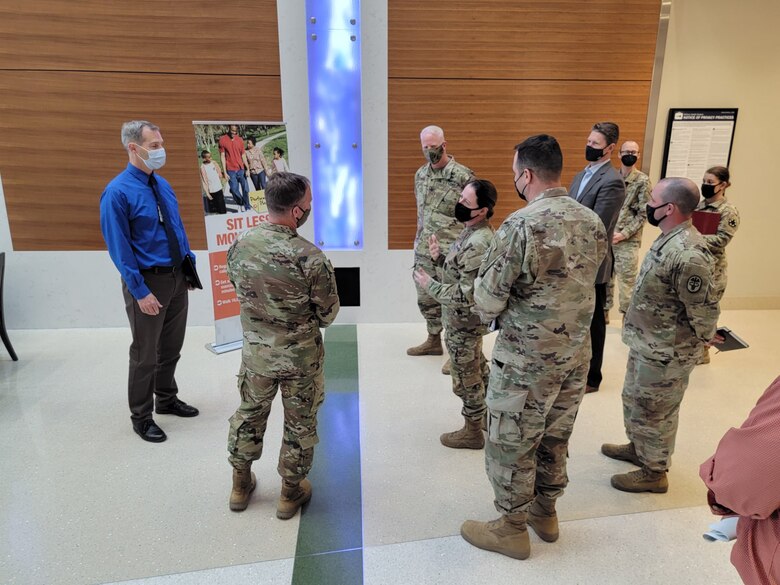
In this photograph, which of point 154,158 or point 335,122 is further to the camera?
point 335,122

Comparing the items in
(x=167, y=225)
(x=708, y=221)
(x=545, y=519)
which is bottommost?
(x=545, y=519)

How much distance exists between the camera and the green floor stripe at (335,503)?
2.12 meters

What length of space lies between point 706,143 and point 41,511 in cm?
607

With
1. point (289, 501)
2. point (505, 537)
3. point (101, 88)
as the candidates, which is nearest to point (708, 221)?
point (505, 537)

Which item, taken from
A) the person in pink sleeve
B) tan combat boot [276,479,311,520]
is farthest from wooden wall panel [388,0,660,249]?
the person in pink sleeve

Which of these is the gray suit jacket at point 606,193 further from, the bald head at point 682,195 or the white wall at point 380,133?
the white wall at point 380,133

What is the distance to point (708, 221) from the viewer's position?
3945mm

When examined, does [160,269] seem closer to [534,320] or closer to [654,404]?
[534,320]

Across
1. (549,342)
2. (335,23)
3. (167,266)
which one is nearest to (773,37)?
(335,23)

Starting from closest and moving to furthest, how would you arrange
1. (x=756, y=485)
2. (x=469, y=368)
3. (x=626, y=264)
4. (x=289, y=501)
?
(x=756, y=485) < (x=289, y=501) < (x=469, y=368) < (x=626, y=264)

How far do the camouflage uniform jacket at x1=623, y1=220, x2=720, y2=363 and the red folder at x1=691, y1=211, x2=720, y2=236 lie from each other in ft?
6.31

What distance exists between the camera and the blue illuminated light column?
451 centimetres

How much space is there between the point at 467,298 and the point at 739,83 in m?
4.45

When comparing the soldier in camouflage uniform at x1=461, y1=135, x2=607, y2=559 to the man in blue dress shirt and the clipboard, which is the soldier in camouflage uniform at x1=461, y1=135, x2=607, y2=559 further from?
the man in blue dress shirt
